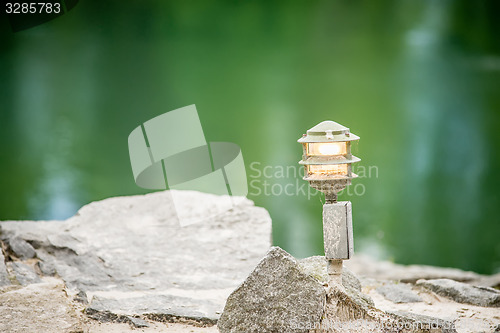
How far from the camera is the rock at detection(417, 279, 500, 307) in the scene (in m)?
5.04

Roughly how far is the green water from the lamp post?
3.40 m

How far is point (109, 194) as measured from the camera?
7379 mm

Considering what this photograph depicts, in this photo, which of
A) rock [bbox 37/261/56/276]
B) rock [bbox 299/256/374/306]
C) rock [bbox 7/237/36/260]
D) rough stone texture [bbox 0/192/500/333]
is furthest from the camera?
rock [bbox 7/237/36/260]

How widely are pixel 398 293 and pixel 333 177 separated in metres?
2.03

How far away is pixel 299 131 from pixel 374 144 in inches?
39.8

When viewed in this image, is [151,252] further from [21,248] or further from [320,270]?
[320,270]

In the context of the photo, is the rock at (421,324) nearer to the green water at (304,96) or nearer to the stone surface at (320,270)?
the stone surface at (320,270)

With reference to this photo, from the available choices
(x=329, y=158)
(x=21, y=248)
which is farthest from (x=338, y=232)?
(x=21, y=248)

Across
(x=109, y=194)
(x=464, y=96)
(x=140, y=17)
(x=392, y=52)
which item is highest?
(x=140, y=17)

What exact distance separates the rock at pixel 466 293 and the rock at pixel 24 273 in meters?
3.78

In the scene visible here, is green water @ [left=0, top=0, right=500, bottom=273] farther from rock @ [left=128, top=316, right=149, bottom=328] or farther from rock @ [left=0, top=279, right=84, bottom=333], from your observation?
rock @ [left=128, top=316, right=149, bottom=328]

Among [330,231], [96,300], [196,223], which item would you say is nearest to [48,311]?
[96,300]

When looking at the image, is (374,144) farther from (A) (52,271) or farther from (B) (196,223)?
(A) (52,271)

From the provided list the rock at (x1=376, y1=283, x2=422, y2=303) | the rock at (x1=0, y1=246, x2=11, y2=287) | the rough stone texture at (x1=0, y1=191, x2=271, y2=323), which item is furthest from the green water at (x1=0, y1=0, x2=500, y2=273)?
the rock at (x1=0, y1=246, x2=11, y2=287)
